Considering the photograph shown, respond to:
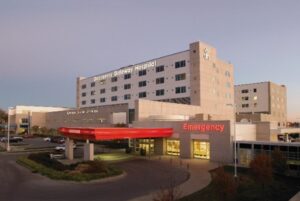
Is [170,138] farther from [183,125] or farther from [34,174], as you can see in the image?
[34,174]

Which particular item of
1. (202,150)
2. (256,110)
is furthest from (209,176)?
(256,110)

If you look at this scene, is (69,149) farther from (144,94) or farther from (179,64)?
(179,64)

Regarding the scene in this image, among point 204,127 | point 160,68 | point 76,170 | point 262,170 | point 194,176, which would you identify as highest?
point 160,68

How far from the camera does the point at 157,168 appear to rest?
1668 inches

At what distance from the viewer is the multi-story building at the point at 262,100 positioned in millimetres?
141500

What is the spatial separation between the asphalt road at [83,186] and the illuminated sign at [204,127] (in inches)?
443

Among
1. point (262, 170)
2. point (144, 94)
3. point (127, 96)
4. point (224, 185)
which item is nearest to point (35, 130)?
point (127, 96)

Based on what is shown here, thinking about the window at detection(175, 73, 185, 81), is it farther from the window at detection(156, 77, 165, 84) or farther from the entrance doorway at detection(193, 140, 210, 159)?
the entrance doorway at detection(193, 140, 210, 159)

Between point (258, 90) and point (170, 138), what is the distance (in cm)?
10054

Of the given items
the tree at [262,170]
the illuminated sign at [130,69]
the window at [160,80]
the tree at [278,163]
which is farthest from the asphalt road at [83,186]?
the illuminated sign at [130,69]

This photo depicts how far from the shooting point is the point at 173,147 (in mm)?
56594

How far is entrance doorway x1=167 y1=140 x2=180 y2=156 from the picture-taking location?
55.8 m

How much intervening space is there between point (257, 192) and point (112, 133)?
2288cm

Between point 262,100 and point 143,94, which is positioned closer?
point 143,94
